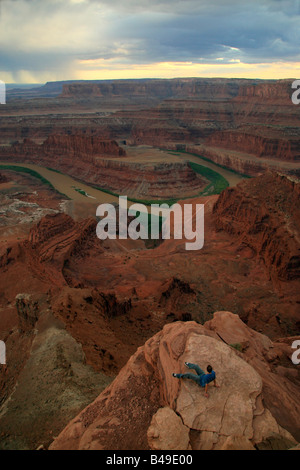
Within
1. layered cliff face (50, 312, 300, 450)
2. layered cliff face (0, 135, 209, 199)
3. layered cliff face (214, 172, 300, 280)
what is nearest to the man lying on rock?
layered cliff face (50, 312, 300, 450)

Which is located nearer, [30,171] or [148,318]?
[148,318]

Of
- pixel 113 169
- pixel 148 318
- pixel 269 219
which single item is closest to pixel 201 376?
pixel 148 318

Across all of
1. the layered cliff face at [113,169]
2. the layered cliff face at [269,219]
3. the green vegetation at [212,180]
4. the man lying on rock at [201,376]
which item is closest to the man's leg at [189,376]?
the man lying on rock at [201,376]

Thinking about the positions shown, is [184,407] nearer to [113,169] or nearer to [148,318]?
[148,318]

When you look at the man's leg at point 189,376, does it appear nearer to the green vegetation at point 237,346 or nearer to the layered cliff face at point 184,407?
the layered cliff face at point 184,407

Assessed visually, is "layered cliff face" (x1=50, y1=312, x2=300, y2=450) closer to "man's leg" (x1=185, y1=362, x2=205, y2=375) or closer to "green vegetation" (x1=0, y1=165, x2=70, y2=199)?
"man's leg" (x1=185, y1=362, x2=205, y2=375)

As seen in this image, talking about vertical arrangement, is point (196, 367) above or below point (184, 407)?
above

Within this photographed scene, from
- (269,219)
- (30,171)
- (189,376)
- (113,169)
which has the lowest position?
(189,376)
